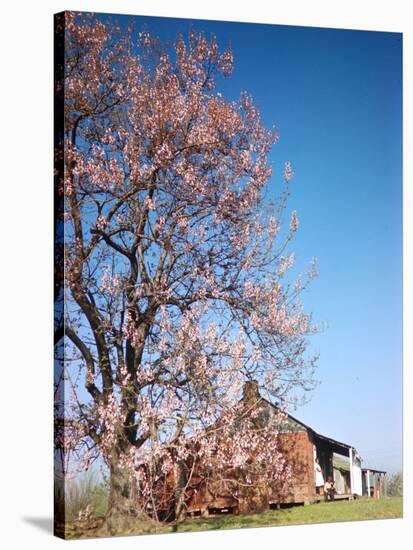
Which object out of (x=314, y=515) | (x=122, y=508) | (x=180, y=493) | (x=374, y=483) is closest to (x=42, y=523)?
(x=122, y=508)

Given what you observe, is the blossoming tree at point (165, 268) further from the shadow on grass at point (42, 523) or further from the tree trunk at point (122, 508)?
the shadow on grass at point (42, 523)

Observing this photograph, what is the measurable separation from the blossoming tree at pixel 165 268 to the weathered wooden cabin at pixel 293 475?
114 mm

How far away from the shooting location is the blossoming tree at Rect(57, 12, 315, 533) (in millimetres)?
10141

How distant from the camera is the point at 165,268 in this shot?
10.5 m

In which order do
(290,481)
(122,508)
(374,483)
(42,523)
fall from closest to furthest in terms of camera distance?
(122,508)
(42,523)
(290,481)
(374,483)

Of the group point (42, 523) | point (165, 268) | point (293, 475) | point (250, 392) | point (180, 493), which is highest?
point (165, 268)

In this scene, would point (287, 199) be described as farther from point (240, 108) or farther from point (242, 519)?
point (242, 519)

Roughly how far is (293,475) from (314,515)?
0.32 m

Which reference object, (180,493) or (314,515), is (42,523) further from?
(314,515)

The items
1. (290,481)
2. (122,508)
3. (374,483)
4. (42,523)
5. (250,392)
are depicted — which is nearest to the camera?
(122,508)

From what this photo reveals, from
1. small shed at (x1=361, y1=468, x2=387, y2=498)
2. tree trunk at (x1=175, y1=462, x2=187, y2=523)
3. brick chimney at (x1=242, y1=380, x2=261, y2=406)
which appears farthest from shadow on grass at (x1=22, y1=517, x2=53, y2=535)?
small shed at (x1=361, y1=468, x2=387, y2=498)

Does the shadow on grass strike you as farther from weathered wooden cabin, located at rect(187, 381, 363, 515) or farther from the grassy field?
weathered wooden cabin, located at rect(187, 381, 363, 515)

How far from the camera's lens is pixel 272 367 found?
429 inches

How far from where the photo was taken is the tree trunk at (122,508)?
33.5 ft
